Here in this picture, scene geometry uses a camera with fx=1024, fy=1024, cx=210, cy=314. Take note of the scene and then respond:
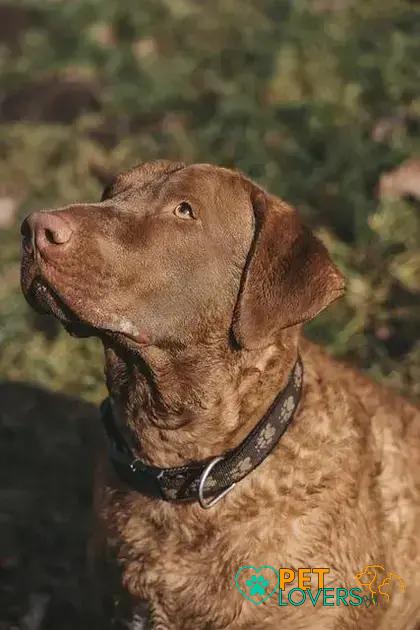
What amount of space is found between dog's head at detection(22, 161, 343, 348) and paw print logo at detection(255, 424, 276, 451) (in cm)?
37

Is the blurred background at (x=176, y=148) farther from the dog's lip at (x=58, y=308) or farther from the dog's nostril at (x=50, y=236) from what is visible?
the dog's nostril at (x=50, y=236)

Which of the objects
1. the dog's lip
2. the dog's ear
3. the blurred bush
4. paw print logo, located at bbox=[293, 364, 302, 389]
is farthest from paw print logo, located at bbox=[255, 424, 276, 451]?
the blurred bush

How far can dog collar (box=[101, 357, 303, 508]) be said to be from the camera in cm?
413

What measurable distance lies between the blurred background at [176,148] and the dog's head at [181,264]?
1.85 meters

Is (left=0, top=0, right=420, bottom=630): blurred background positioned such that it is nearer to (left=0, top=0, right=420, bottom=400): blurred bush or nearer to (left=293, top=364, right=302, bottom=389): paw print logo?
(left=0, top=0, right=420, bottom=400): blurred bush

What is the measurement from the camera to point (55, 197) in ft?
26.3

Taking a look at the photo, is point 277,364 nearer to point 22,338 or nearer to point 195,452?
point 195,452

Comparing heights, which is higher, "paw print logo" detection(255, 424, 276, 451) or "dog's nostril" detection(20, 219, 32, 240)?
"dog's nostril" detection(20, 219, 32, 240)

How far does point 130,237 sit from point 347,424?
50.7 inches

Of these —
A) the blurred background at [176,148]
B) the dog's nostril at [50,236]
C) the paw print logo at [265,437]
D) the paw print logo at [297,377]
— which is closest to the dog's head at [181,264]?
the dog's nostril at [50,236]

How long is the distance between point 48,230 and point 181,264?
0.55 m

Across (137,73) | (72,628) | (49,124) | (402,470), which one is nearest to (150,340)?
(402,470)

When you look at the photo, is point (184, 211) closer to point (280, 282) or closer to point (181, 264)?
point (181, 264)

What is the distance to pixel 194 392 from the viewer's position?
13.7 ft
